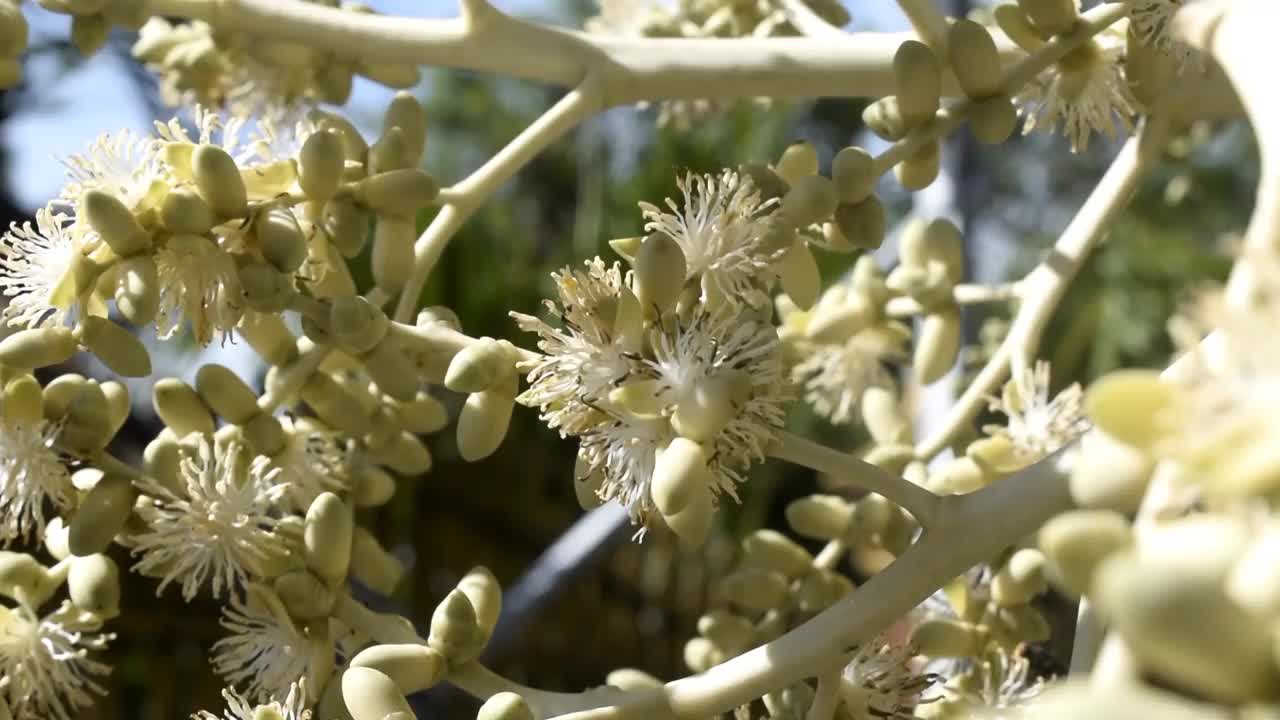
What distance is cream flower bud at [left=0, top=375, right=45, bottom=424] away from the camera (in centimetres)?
44

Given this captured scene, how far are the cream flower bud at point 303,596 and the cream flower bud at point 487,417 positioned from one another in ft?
0.23

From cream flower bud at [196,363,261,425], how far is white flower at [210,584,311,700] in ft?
0.20

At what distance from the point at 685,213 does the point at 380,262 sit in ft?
0.41

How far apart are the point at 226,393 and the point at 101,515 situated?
0.06m

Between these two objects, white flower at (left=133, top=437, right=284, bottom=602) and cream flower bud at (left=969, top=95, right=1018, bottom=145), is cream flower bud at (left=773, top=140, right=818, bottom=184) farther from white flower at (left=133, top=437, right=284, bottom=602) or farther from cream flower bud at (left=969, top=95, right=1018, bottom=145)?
white flower at (left=133, top=437, right=284, bottom=602)

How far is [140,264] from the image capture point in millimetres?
401

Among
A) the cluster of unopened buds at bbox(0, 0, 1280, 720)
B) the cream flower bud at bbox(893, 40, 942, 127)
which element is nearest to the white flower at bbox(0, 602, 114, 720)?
the cluster of unopened buds at bbox(0, 0, 1280, 720)

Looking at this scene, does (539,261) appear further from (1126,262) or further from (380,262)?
(380,262)

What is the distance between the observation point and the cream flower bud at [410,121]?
0.51 meters

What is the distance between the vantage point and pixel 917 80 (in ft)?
1.46

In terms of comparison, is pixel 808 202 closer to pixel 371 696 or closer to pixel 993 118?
pixel 993 118

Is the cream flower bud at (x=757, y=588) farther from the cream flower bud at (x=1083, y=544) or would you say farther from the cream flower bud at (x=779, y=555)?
the cream flower bud at (x=1083, y=544)

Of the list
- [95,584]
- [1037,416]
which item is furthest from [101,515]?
[1037,416]

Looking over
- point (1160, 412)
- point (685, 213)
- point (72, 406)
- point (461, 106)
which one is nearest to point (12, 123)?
point (72, 406)
